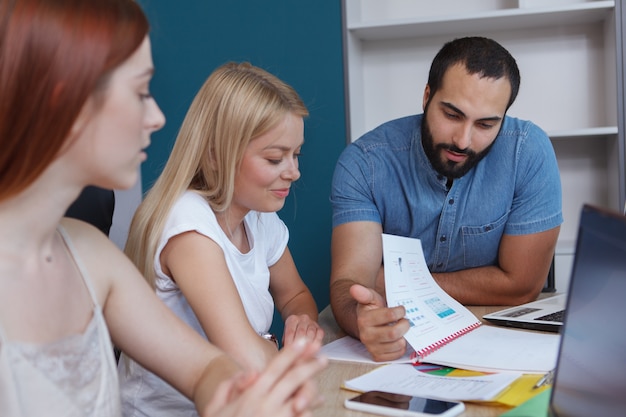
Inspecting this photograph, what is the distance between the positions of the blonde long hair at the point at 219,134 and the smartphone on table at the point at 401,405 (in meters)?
0.60

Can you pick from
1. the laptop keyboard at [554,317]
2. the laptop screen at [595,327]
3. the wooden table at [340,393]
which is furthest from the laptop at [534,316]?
the laptop screen at [595,327]

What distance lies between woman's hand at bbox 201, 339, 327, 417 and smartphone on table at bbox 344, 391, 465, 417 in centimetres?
18

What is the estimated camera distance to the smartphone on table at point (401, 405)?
99 centimetres

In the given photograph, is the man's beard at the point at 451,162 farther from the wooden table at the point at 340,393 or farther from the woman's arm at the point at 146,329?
the woman's arm at the point at 146,329

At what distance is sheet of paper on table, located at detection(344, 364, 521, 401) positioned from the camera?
106 cm

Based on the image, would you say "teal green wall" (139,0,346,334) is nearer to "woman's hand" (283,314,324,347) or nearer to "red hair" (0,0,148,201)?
"woman's hand" (283,314,324,347)

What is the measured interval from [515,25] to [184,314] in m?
1.99

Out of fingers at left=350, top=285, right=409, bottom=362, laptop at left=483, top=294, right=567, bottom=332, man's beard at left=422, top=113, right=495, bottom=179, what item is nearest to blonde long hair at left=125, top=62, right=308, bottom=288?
fingers at left=350, top=285, right=409, bottom=362

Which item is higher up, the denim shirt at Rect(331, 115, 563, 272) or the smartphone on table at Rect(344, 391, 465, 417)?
the denim shirt at Rect(331, 115, 563, 272)

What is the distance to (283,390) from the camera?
834mm

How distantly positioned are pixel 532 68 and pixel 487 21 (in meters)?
0.33

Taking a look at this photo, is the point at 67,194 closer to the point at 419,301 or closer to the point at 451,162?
the point at 419,301

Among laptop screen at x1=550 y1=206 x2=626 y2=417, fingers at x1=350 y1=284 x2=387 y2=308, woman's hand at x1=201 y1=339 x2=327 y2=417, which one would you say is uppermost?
laptop screen at x1=550 y1=206 x2=626 y2=417

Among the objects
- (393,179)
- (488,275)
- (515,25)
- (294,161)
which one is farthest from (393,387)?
(515,25)
